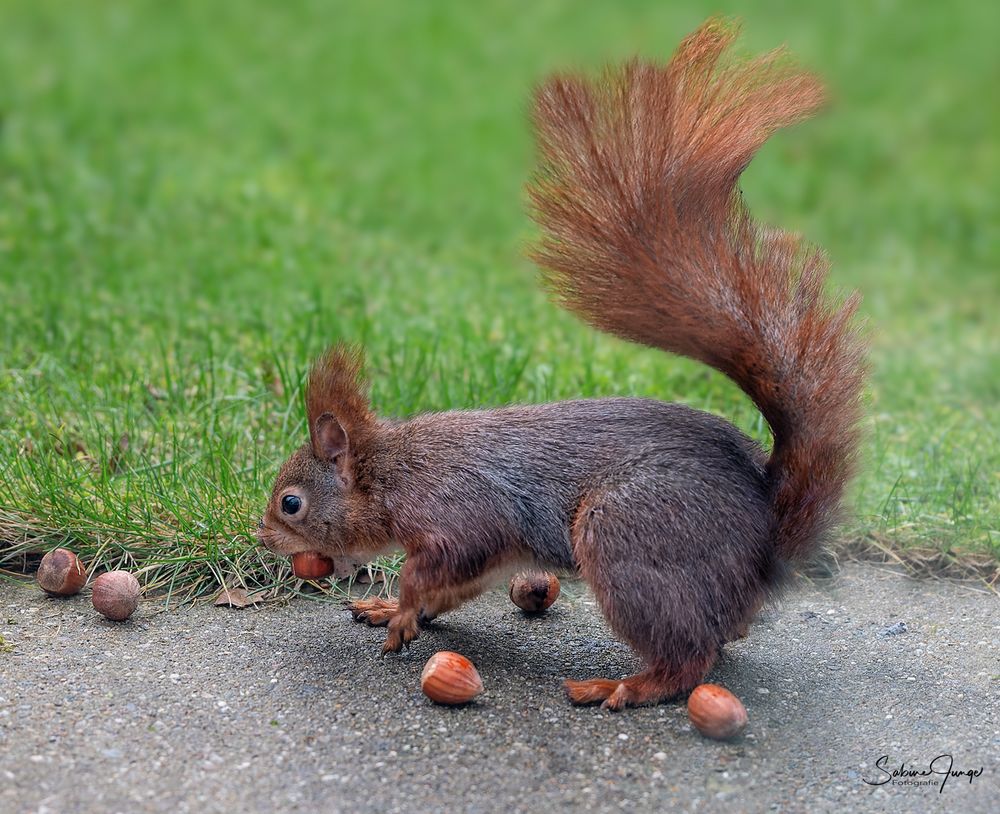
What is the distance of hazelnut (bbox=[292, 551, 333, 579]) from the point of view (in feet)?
10.2

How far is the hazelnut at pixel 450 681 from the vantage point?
2666mm

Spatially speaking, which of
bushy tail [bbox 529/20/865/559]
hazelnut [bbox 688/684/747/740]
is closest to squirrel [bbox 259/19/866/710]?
bushy tail [bbox 529/20/865/559]

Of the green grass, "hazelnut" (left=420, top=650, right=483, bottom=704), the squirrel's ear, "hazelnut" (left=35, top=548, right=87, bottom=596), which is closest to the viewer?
"hazelnut" (left=420, top=650, right=483, bottom=704)

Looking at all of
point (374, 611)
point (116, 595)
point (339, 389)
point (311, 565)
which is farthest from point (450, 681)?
point (116, 595)

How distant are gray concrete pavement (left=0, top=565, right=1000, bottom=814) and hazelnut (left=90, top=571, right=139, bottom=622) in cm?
4

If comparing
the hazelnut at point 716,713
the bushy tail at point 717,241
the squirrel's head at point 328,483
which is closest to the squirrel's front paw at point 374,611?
the squirrel's head at point 328,483

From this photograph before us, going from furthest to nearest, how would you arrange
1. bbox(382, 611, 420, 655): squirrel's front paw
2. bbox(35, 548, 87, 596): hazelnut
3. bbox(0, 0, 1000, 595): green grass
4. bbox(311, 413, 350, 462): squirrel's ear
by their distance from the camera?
bbox(0, 0, 1000, 595): green grass
bbox(35, 548, 87, 596): hazelnut
bbox(311, 413, 350, 462): squirrel's ear
bbox(382, 611, 420, 655): squirrel's front paw

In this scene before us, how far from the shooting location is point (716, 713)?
2529 mm

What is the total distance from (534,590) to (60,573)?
1.17 meters

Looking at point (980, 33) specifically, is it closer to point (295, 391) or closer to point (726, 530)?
point (295, 391)

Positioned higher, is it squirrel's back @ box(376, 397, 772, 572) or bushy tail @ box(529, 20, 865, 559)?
bushy tail @ box(529, 20, 865, 559)

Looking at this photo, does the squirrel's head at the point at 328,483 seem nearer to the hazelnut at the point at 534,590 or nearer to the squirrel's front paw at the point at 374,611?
the squirrel's front paw at the point at 374,611

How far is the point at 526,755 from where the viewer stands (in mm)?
2504

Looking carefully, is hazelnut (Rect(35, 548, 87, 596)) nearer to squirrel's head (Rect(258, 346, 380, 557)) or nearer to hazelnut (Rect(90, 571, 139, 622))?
hazelnut (Rect(90, 571, 139, 622))
